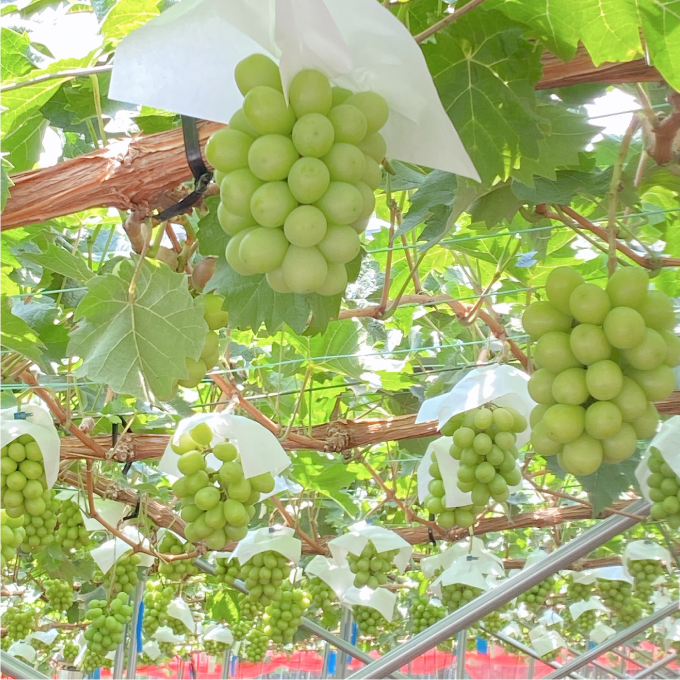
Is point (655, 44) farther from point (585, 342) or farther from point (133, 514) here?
point (133, 514)

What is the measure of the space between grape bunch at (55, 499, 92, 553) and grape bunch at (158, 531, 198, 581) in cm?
40

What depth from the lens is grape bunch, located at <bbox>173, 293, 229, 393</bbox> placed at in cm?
101

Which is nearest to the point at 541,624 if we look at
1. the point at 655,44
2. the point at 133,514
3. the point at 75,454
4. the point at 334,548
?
the point at 334,548

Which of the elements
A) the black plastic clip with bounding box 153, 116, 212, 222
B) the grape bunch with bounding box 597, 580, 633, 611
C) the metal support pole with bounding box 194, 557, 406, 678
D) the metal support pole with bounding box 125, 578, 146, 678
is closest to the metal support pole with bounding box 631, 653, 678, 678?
the grape bunch with bounding box 597, 580, 633, 611

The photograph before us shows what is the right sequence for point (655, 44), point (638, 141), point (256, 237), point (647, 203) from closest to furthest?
point (256, 237) < point (655, 44) < point (638, 141) < point (647, 203)

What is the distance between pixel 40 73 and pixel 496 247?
1031mm

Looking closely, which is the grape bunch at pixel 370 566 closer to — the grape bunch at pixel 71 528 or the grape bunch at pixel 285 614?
the grape bunch at pixel 285 614

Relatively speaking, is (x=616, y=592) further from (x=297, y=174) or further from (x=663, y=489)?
(x=297, y=174)

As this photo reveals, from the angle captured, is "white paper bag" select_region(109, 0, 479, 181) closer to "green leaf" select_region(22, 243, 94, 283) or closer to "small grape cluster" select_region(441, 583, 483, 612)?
"green leaf" select_region(22, 243, 94, 283)

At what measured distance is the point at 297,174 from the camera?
538 mm

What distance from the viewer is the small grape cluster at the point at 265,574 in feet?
9.84

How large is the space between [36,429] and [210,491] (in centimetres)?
50

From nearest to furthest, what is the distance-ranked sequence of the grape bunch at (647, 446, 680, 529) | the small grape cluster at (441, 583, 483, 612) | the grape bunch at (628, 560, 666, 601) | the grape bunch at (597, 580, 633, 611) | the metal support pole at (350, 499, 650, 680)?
the grape bunch at (647, 446, 680, 529)
the metal support pole at (350, 499, 650, 680)
the small grape cluster at (441, 583, 483, 612)
the grape bunch at (628, 560, 666, 601)
the grape bunch at (597, 580, 633, 611)

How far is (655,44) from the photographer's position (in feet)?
2.30
